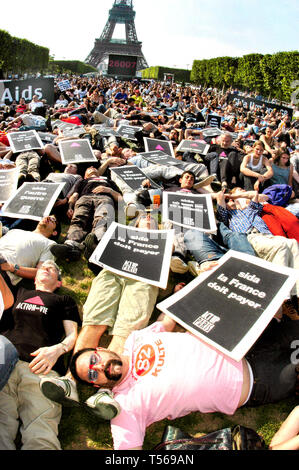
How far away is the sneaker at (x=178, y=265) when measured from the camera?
13.1 feet

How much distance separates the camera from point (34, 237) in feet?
13.8

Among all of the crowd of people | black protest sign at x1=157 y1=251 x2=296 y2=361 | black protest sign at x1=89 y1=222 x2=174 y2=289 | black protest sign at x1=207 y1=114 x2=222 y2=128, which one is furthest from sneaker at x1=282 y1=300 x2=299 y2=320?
black protest sign at x1=207 y1=114 x2=222 y2=128

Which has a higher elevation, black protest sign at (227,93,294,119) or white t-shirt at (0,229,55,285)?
black protest sign at (227,93,294,119)

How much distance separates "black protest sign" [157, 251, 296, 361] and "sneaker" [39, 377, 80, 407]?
1.08 metres

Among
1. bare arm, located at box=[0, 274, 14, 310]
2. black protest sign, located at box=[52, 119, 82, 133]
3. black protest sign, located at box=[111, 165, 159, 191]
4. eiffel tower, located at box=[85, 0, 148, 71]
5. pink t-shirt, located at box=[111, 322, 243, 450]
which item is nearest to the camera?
pink t-shirt, located at box=[111, 322, 243, 450]

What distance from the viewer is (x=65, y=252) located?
4.18m

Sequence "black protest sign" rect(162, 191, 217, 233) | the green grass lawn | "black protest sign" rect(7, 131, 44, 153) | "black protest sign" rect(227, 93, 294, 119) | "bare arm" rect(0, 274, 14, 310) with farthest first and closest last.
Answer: "black protest sign" rect(227, 93, 294, 119) → "black protest sign" rect(7, 131, 44, 153) → "black protest sign" rect(162, 191, 217, 233) → "bare arm" rect(0, 274, 14, 310) → the green grass lawn

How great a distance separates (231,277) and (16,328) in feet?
7.54

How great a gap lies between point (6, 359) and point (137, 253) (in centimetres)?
185

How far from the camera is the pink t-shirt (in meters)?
2.37

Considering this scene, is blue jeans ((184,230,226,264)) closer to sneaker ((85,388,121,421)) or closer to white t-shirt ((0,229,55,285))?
white t-shirt ((0,229,55,285))

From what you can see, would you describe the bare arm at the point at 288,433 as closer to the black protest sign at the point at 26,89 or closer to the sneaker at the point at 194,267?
the sneaker at the point at 194,267

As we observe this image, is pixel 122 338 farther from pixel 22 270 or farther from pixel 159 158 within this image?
pixel 159 158

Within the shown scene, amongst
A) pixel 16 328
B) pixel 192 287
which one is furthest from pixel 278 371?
pixel 16 328
